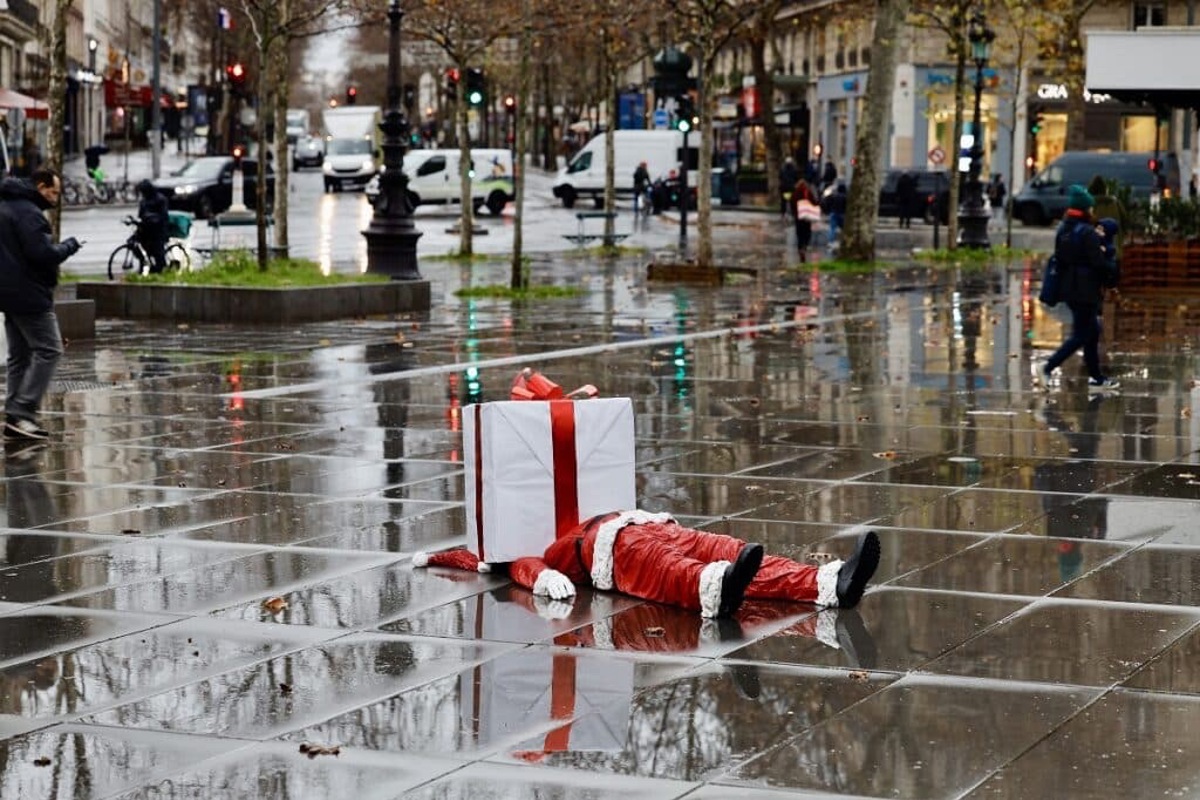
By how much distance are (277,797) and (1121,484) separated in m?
Answer: 6.69

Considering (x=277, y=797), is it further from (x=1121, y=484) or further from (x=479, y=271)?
(x=479, y=271)

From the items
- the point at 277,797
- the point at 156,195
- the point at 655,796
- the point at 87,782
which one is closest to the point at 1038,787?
the point at 655,796

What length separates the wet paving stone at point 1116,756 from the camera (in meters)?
5.67

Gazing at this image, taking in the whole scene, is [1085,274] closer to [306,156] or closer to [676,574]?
[676,574]

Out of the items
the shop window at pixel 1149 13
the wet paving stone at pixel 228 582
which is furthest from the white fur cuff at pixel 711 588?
the shop window at pixel 1149 13

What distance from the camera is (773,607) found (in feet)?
26.5

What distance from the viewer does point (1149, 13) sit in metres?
66.6

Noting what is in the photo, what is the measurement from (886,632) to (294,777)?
2583 millimetres

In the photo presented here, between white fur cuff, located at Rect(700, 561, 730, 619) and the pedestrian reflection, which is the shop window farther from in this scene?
white fur cuff, located at Rect(700, 561, 730, 619)

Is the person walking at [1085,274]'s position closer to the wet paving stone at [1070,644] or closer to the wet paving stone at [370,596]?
the wet paving stone at [1070,644]

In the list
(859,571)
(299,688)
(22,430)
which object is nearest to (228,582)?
(299,688)

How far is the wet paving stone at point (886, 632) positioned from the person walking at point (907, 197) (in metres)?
45.2

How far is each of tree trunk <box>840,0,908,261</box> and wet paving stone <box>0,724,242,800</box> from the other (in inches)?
1096

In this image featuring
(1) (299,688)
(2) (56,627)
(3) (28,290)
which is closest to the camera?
(1) (299,688)
